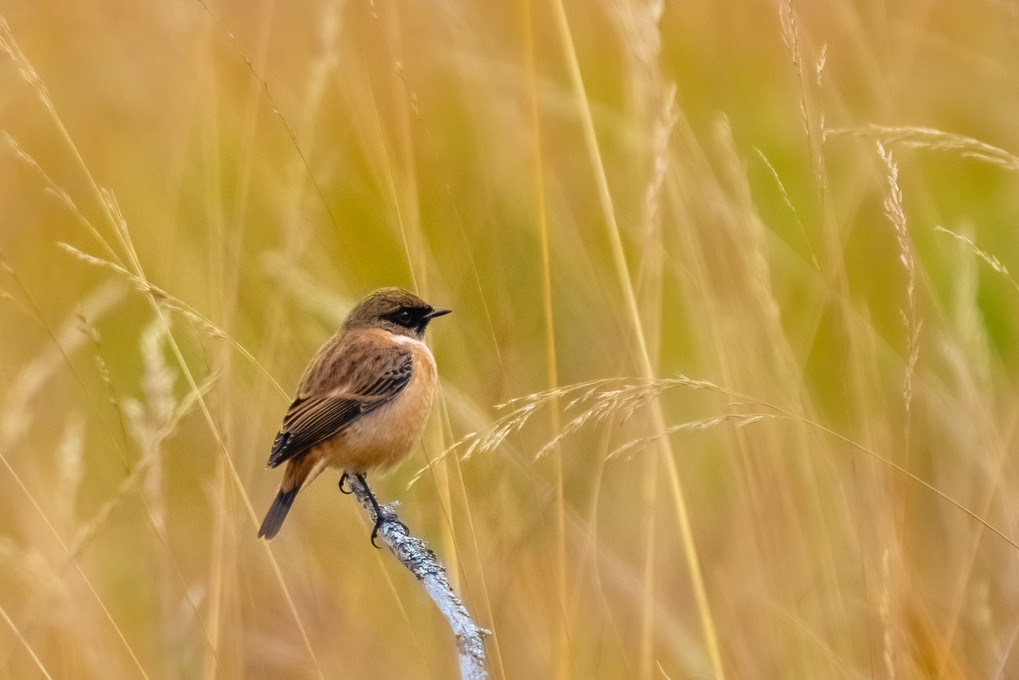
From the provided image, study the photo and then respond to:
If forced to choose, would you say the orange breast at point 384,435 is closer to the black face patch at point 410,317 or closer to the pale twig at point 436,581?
the pale twig at point 436,581

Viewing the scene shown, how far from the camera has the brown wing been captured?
300 centimetres

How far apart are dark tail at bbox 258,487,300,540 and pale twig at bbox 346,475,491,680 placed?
0.22 meters

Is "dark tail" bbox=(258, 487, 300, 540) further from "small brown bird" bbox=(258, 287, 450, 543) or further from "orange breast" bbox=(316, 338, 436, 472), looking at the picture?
"orange breast" bbox=(316, 338, 436, 472)

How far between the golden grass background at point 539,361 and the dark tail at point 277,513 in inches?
3.6

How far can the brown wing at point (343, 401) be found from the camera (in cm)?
300

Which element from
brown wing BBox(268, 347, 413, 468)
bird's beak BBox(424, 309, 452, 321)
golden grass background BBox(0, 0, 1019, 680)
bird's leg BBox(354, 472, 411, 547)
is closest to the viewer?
golden grass background BBox(0, 0, 1019, 680)

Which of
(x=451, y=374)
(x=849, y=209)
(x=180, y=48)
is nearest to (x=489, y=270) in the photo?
(x=451, y=374)

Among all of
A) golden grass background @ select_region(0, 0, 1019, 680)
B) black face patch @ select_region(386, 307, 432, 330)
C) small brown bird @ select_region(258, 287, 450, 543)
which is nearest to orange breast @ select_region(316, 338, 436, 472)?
small brown bird @ select_region(258, 287, 450, 543)

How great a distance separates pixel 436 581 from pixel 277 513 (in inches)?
36.2

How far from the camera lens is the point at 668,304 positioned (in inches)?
156

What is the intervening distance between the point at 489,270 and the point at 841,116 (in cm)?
126

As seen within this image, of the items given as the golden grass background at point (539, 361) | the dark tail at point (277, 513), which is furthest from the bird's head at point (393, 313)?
the dark tail at point (277, 513)

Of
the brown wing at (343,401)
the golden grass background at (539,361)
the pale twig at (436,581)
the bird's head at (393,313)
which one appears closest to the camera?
the pale twig at (436,581)

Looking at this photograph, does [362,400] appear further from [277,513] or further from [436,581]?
[436,581]
